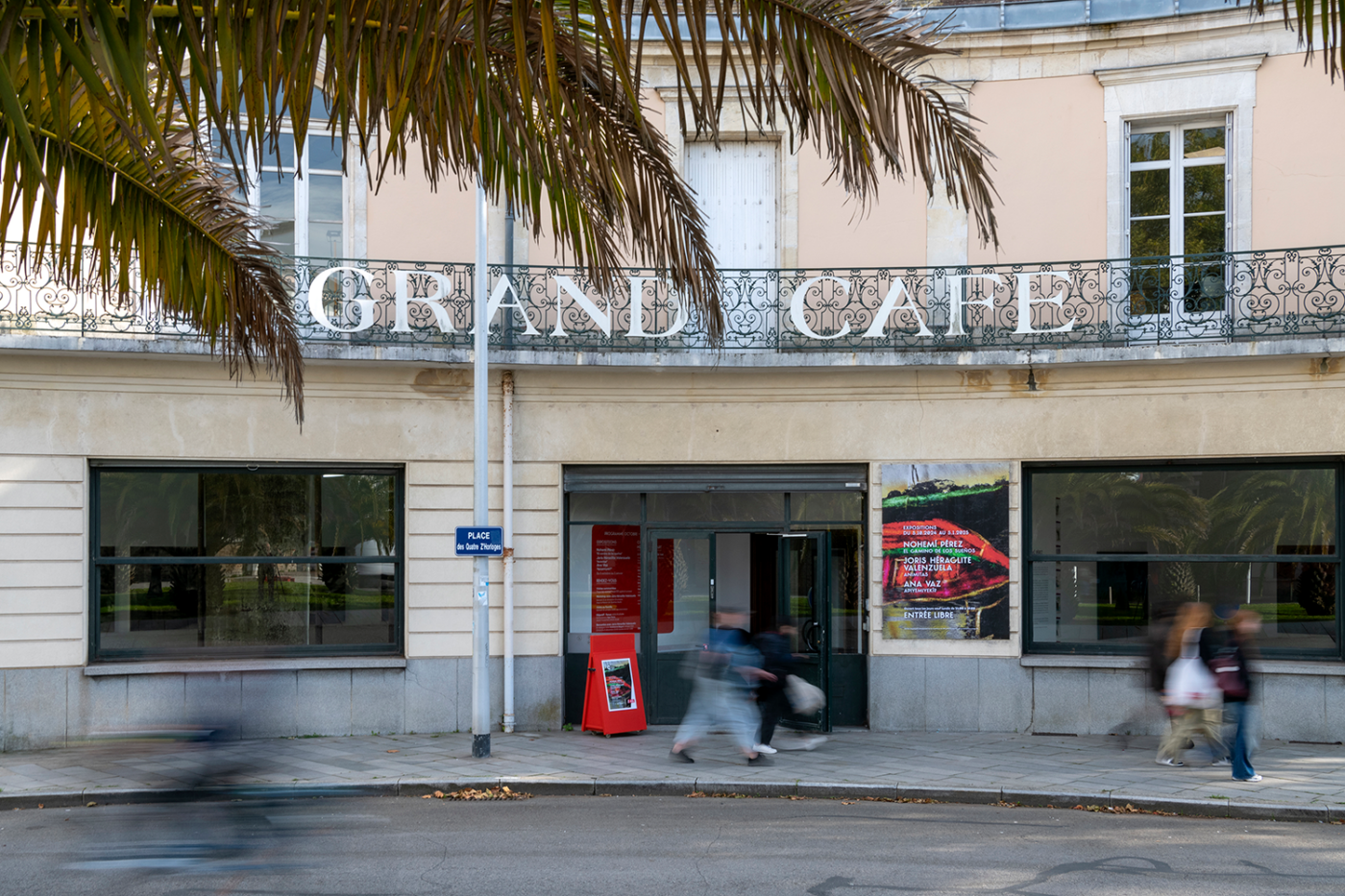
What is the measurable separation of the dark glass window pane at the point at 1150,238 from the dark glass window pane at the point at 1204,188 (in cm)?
34

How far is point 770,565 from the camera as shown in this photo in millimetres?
13969

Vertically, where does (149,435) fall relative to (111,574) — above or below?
above

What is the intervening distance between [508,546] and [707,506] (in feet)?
7.89

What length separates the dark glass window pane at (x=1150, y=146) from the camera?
13789 millimetres

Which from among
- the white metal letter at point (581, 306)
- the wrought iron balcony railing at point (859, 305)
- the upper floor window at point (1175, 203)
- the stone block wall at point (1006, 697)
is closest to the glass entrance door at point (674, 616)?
the stone block wall at point (1006, 697)

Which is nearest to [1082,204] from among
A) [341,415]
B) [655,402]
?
[655,402]

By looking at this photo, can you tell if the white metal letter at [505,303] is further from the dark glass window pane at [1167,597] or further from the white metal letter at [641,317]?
the dark glass window pane at [1167,597]

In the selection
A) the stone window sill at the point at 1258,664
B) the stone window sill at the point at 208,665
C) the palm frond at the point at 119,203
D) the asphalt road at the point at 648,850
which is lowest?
the asphalt road at the point at 648,850

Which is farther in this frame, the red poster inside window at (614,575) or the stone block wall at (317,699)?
the red poster inside window at (614,575)

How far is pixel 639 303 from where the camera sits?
13.5 metres

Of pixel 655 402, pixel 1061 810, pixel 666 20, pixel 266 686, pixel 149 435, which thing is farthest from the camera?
pixel 655 402

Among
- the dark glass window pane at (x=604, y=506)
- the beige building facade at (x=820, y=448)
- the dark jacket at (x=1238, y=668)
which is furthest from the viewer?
the dark glass window pane at (x=604, y=506)

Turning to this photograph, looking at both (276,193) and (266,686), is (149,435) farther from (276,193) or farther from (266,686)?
(266,686)

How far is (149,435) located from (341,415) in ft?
6.70
